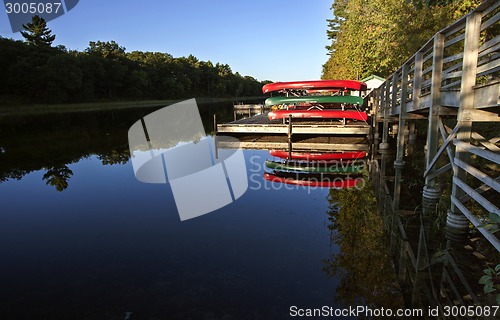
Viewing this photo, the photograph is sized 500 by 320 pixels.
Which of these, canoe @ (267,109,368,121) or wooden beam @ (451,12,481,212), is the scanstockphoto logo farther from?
wooden beam @ (451,12,481,212)

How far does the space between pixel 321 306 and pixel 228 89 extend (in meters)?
125

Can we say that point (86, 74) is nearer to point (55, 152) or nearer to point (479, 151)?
point (55, 152)

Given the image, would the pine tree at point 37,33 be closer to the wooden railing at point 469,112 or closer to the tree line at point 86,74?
the tree line at point 86,74

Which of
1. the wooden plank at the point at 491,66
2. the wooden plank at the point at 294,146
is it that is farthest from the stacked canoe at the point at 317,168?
the wooden plank at the point at 491,66

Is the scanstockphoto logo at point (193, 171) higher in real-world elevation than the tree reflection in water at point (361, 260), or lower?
higher

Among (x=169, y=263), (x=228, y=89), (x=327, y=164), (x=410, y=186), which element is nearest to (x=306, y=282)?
(x=169, y=263)

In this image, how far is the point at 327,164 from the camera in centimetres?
1124

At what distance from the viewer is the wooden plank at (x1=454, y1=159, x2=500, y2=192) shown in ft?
12.0

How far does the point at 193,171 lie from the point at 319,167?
13.6 feet

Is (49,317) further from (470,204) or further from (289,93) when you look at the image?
(289,93)

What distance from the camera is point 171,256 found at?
16.3 feet

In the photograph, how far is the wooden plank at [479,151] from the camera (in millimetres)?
3720

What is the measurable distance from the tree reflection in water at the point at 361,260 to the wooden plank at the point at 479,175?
155 centimetres

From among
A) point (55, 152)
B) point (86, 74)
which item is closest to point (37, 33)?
point (86, 74)
